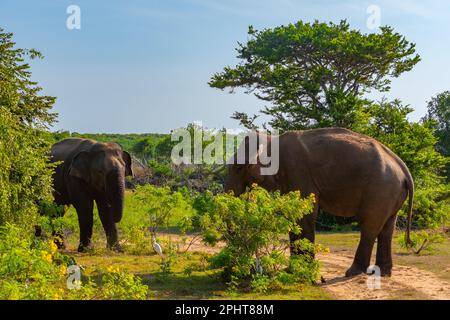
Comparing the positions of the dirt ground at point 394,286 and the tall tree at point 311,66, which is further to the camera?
the tall tree at point 311,66

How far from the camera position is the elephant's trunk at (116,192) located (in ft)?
44.4

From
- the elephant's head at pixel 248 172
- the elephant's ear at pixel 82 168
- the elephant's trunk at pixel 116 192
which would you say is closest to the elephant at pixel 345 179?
the elephant's head at pixel 248 172

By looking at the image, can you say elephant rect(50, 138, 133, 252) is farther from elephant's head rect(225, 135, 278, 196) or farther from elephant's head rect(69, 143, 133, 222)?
elephant's head rect(225, 135, 278, 196)

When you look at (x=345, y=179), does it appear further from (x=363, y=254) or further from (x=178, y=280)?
(x=178, y=280)

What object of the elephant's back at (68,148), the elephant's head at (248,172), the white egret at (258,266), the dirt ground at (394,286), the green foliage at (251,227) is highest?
the elephant's back at (68,148)

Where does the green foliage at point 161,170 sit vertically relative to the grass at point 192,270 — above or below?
above

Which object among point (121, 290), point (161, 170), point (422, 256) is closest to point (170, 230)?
point (422, 256)

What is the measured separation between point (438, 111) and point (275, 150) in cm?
3621

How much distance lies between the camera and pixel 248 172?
1179 centimetres

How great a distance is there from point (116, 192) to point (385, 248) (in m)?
6.12

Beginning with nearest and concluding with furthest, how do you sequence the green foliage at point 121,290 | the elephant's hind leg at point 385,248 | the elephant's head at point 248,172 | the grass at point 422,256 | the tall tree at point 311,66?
the green foliage at point 121,290
the elephant's hind leg at point 385,248
the elephant's head at point 248,172
the grass at point 422,256
the tall tree at point 311,66

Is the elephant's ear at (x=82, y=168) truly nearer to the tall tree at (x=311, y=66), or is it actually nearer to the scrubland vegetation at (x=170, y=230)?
the scrubland vegetation at (x=170, y=230)

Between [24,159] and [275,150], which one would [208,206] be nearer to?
[275,150]

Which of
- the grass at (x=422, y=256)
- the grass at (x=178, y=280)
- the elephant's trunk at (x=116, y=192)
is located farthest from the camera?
the elephant's trunk at (x=116, y=192)
